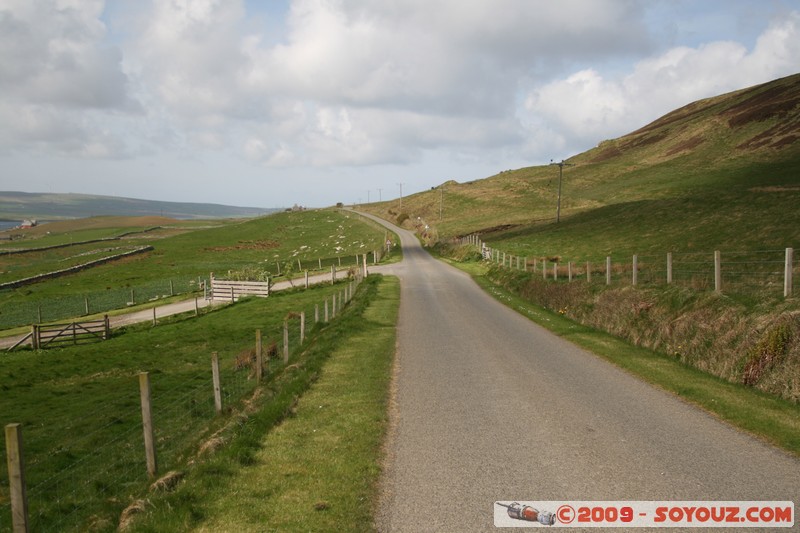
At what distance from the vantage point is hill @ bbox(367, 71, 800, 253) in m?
53.8

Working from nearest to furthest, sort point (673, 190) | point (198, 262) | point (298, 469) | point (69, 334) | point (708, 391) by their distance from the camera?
point (298, 469) → point (708, 391) → point (69, 334) → point (198, 262) → point (673, 190)

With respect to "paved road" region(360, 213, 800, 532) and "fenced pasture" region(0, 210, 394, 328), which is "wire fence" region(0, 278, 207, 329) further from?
"paved road" region(360, 213, 800, 532)

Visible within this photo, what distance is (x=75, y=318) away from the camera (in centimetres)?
4638

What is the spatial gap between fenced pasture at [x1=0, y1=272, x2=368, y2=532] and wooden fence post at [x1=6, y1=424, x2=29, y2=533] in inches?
55.9

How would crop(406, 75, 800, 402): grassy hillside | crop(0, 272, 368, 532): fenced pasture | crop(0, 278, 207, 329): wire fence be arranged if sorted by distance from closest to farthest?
1. crop(0, 272, 368, 532): fenced pasture
2. crop(406, 75, 800, 402): grassy hillside
3. crop(0, 278, 207, 329): wire fence

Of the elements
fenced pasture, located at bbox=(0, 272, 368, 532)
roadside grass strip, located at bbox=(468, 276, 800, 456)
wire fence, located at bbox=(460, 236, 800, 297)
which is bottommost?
fenced pasture, located at bbox=(0, 272, 368, 532)

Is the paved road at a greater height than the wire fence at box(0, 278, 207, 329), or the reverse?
the paved road

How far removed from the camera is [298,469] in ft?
30.3

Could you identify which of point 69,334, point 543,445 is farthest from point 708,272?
point 69,334

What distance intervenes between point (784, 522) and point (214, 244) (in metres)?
114

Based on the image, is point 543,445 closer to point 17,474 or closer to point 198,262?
point 17,474
